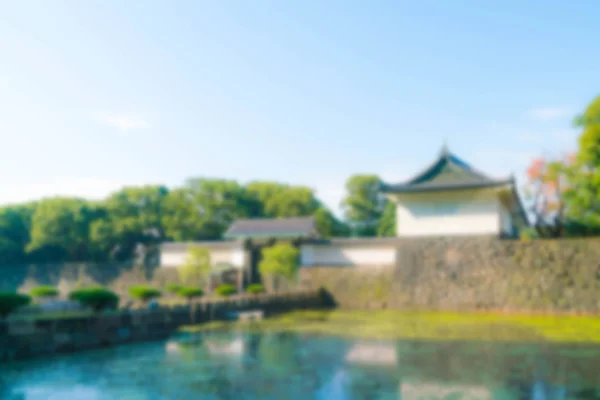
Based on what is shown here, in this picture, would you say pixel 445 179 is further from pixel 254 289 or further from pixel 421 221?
pixel 254 289

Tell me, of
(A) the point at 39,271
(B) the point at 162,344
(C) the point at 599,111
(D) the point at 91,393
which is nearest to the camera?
(D) the point at 91,393

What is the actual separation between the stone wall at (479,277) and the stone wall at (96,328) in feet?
20.2

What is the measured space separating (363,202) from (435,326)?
25756mm

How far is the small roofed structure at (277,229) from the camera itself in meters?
23.7

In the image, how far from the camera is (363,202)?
39.8 metres

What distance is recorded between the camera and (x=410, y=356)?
380 inches

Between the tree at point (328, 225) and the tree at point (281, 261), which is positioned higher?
the tree at point (328, 225)

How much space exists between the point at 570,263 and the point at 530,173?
19.5 feet

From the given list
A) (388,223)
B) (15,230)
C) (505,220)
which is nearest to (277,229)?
(505,220)

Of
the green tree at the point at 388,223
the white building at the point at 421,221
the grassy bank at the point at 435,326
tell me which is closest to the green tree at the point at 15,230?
the white building at the point at 421,221

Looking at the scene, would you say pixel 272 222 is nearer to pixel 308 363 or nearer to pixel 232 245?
pixel 232 245

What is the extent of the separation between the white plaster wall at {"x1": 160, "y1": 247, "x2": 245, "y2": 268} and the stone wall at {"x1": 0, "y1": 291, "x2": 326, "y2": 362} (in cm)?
693

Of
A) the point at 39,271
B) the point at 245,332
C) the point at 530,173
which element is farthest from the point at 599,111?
the point at 39,271

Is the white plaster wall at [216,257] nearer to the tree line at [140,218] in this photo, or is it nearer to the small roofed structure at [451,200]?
the tree line at [140,218]
